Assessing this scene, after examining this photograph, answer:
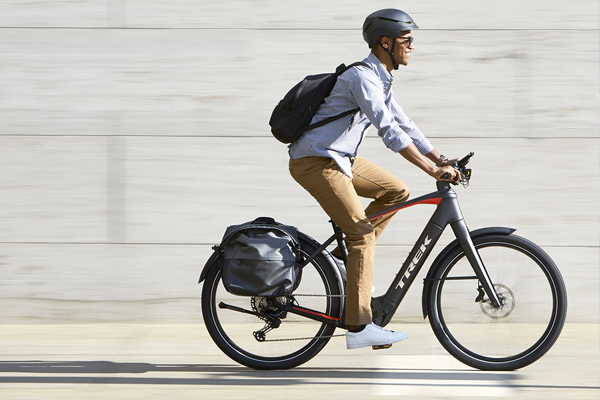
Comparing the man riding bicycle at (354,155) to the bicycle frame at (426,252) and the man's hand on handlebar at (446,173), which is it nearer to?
the man's hand on handlebar at (446,173)

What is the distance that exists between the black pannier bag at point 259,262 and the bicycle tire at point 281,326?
0.17 m

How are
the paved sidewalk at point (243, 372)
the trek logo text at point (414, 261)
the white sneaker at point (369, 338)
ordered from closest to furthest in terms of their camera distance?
the paved sidewalk at point (243, 372) < the white sneaker at point (369, 338) < the trek logo text at point (414, 261)

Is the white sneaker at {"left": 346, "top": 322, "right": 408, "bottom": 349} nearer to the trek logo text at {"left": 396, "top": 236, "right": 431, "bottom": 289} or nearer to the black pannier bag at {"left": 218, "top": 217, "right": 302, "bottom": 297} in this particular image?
the trek logo text at {"left": 396, "top": 236, "right": 431, "bottom": 289}

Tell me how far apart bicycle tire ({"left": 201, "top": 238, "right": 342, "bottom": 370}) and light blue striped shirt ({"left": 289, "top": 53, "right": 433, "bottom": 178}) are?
609 millimetres

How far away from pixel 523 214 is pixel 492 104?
0.90m

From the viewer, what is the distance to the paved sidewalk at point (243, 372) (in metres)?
3.92

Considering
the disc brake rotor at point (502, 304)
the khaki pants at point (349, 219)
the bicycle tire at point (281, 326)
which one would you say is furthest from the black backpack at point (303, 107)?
the disc brake rotor at point (502, 304)

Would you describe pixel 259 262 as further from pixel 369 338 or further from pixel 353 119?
pixel 353 119

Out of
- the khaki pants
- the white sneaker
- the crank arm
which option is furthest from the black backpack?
the white sneaker

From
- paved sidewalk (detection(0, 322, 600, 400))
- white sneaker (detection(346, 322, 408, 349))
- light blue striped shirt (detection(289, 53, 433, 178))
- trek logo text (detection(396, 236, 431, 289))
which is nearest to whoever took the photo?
light blue striped shirt (detection(289, 53, 433, 178))

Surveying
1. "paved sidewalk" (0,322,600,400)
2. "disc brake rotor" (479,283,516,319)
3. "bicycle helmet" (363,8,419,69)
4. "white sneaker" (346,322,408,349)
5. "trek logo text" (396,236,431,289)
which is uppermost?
"bicycle helmet" (363,8,419,69)

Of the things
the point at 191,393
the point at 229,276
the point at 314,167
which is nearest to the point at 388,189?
the point at 314,167

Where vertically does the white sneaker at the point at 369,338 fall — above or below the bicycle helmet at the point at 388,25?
below

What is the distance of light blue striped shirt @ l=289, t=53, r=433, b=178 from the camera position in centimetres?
381
